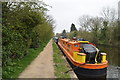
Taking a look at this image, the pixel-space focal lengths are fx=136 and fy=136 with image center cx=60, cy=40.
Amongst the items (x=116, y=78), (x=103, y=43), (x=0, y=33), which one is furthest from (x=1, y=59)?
(x=103, y=43)

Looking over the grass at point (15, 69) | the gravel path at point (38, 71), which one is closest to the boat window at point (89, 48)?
the gravel path at point (38, 71)

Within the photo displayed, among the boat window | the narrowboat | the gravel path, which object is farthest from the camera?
the boat window

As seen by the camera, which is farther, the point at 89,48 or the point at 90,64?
the point at 89,48

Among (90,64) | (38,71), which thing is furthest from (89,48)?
(38,71)

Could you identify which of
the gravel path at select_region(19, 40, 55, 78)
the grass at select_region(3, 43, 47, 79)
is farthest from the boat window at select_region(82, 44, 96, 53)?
the grass at select_region(3, 43, 47, 79)

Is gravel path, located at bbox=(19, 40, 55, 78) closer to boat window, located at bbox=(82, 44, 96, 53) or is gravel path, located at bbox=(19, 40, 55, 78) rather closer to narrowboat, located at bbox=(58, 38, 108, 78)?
narrowboat, located at bbox=(58, 38, 108, 78)

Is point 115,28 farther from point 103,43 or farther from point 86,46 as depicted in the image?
point 86,46

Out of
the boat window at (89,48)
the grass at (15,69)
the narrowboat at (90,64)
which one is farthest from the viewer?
the boat window at (89,48)

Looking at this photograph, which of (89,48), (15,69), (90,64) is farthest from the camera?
(89,48)

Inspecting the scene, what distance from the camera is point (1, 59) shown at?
4.85 m

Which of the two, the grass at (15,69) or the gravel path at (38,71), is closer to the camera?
the grass at (15,69)

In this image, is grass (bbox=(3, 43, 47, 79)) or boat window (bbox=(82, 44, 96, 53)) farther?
boat window (bbox=(82, 44, 96, 53))

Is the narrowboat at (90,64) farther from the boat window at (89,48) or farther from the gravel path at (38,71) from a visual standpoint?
the gravel path at (38,71)

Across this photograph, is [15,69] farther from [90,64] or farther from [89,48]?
[89,48]
